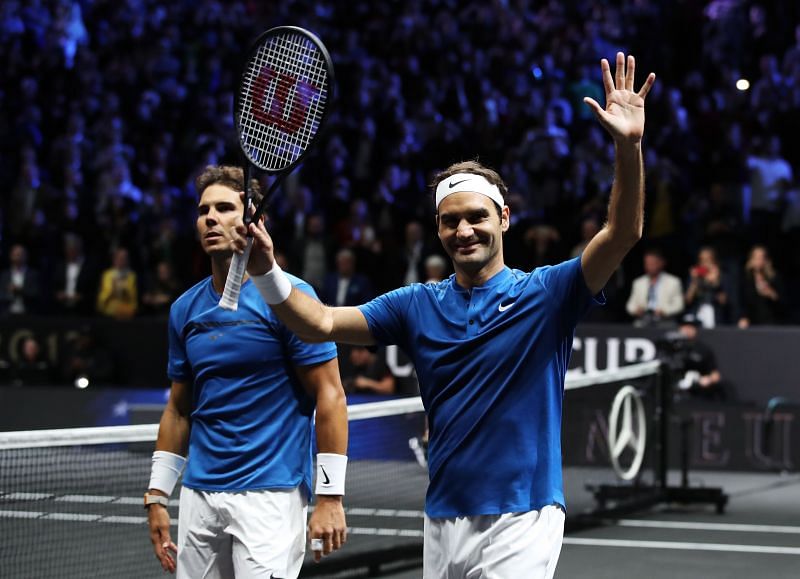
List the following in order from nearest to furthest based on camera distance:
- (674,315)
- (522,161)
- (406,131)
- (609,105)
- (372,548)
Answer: (609,105)
(372,548)
(674,315)
(522,161)
(406,131)

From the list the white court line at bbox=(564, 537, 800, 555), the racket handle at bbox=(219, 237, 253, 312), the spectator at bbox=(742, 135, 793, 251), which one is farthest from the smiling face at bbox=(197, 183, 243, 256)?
the spectator at bbox=(742, 135, 793, 251)

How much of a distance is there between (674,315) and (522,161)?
9.52 feet

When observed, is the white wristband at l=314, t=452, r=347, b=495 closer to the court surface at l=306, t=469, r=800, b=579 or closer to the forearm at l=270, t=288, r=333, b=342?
the forearm at l=270, t=288, r=333, b=342

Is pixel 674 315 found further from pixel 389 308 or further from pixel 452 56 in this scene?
pixel 389 308

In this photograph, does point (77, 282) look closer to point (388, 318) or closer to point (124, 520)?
point (124, 520)

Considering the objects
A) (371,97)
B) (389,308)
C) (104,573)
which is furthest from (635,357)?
(389,308)

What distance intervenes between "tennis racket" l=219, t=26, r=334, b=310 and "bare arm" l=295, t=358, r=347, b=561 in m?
0.77

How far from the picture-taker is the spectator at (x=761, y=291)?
51.3 ft

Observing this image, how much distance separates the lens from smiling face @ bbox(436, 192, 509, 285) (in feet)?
13.4

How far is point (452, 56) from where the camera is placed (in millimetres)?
20203

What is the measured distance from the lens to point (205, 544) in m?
4.73

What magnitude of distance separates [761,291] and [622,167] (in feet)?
41.5

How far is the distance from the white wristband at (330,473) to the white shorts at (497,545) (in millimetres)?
527

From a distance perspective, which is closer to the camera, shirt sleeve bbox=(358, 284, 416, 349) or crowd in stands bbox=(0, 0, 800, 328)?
shirt sleeve bbox=(358, 284, 416, 349)
